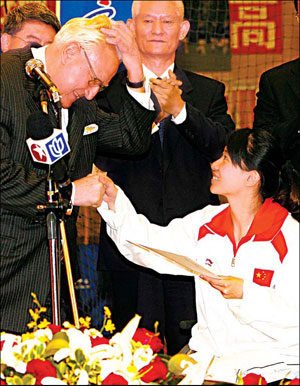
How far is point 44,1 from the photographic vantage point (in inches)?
246

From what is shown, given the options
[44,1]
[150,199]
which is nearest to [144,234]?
[150,199]

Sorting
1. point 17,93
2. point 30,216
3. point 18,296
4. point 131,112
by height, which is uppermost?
point 17,93

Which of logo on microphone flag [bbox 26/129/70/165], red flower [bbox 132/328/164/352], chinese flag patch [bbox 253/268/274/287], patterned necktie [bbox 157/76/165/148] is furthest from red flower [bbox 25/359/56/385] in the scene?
patterned necktie [bbox 157/76/165/148]

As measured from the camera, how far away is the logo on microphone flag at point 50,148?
219cm

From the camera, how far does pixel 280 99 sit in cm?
356

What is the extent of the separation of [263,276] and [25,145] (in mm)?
985

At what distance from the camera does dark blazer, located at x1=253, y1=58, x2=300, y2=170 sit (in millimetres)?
3516

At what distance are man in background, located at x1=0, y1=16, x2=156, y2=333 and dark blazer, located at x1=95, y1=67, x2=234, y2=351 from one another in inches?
24.0

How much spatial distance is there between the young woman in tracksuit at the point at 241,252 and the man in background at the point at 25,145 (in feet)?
0.94

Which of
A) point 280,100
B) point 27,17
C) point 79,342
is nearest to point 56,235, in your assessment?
point 79,342

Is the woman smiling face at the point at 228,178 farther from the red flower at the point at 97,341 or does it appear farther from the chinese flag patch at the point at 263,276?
the red flower at the point at 97,341

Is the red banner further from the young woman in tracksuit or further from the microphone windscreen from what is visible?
the microphone windscreen

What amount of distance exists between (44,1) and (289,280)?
4363mm

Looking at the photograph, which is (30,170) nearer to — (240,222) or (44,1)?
(240,222)
